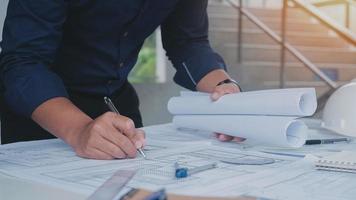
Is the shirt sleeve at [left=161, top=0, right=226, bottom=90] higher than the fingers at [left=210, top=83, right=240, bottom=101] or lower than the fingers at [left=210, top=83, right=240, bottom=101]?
higher

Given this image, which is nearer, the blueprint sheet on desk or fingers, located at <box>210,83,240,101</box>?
the blueprint sheet on desk

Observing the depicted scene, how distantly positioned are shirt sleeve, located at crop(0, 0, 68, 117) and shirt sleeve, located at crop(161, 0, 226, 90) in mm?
416

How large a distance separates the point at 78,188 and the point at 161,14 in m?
0.60

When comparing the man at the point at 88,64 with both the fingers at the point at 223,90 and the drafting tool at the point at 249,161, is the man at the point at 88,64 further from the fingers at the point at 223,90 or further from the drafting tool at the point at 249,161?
the drafting tool at the point at 249,161

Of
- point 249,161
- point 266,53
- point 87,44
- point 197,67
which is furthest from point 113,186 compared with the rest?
point 266,53

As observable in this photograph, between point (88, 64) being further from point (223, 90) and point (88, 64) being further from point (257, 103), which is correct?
point (257, 103)

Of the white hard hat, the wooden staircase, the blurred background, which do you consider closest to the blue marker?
the white hard hat

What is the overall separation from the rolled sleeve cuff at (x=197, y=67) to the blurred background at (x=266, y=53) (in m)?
1.21

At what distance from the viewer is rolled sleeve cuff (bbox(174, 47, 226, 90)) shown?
1.22m

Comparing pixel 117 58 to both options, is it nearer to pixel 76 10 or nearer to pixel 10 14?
pixel 76 10

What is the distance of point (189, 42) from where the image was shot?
1312 mm

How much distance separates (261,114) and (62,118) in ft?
1.08

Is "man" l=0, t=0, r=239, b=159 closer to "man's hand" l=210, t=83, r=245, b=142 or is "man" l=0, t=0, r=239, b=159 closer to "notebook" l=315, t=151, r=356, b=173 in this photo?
"man's hand" l=210, t=83, r=245, b=142

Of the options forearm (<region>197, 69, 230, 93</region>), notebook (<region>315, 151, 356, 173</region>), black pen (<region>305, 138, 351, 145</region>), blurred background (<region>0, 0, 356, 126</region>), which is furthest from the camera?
blurred background (<region>0, 0, 356, 126</region>)
